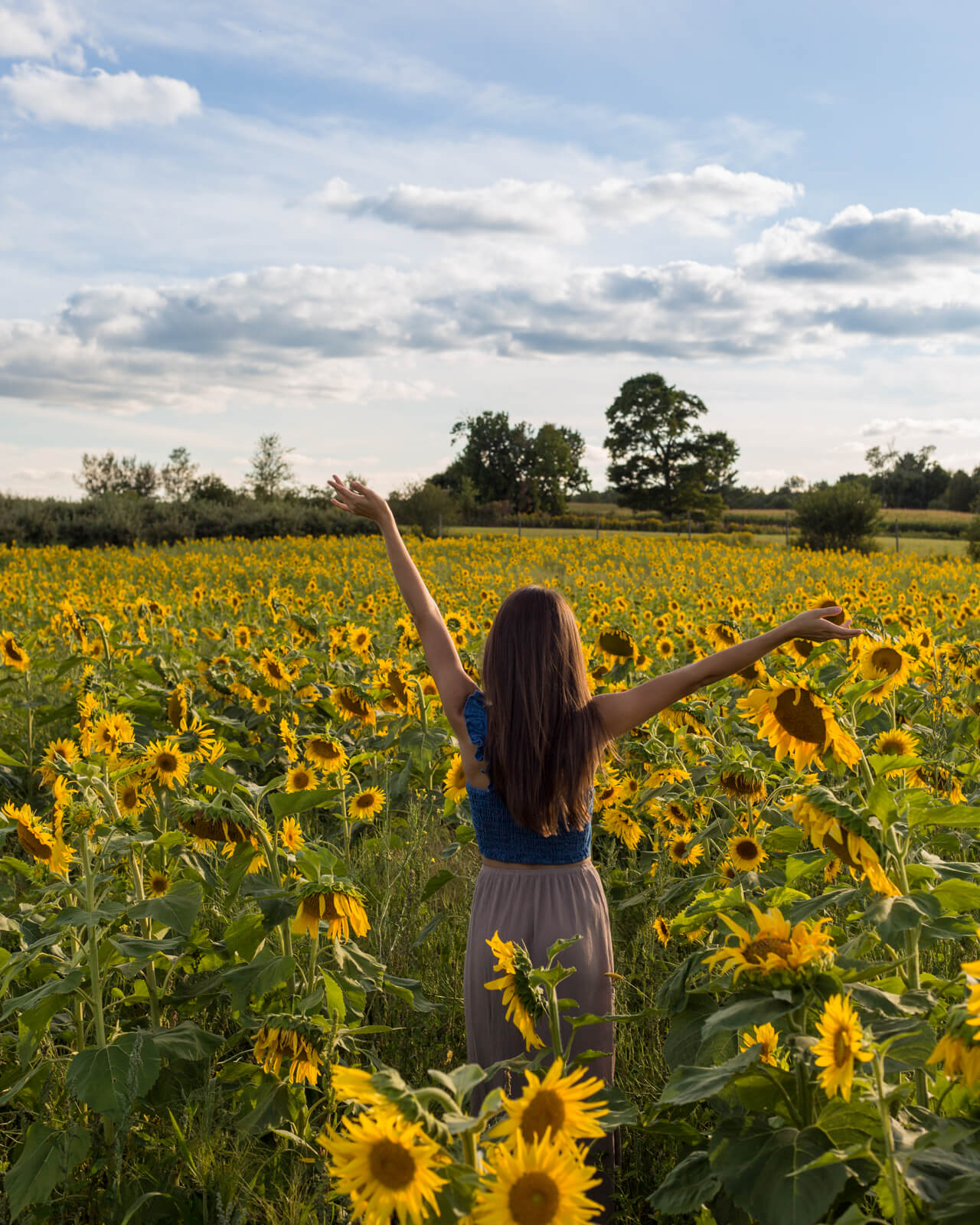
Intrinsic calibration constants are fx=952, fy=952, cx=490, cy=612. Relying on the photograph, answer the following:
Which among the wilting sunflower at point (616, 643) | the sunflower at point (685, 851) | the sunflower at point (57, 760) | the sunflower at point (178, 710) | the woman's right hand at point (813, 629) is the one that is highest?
the woman's right hand at point (813, 629)

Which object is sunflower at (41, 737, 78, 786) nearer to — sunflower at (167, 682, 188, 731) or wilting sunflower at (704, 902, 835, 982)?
sunflower at (167, 682, 188, 731)

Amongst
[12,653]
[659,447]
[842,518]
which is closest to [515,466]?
[659,447]

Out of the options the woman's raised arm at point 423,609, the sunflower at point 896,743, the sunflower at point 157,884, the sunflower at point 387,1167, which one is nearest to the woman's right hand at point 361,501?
the woman's raised arm at point 423,609

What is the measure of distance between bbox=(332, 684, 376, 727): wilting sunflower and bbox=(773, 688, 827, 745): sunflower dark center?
2649 millimetres

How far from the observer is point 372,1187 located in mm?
1107

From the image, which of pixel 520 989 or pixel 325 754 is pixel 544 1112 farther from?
pixel 325 754

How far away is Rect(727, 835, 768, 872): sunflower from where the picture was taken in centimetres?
298

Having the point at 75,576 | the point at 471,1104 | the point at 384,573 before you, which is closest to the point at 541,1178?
the point at 471,1104

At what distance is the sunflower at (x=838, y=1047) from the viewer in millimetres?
1308

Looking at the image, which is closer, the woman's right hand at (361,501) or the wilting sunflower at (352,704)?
the woman's right hand at (361,501)

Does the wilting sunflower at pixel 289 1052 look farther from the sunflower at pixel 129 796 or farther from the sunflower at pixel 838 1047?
the sunflower at pixel 838 1047

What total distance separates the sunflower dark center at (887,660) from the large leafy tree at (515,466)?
2819 inches

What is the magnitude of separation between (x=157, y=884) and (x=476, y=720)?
1.18 m

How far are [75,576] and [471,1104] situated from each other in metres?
13.5
